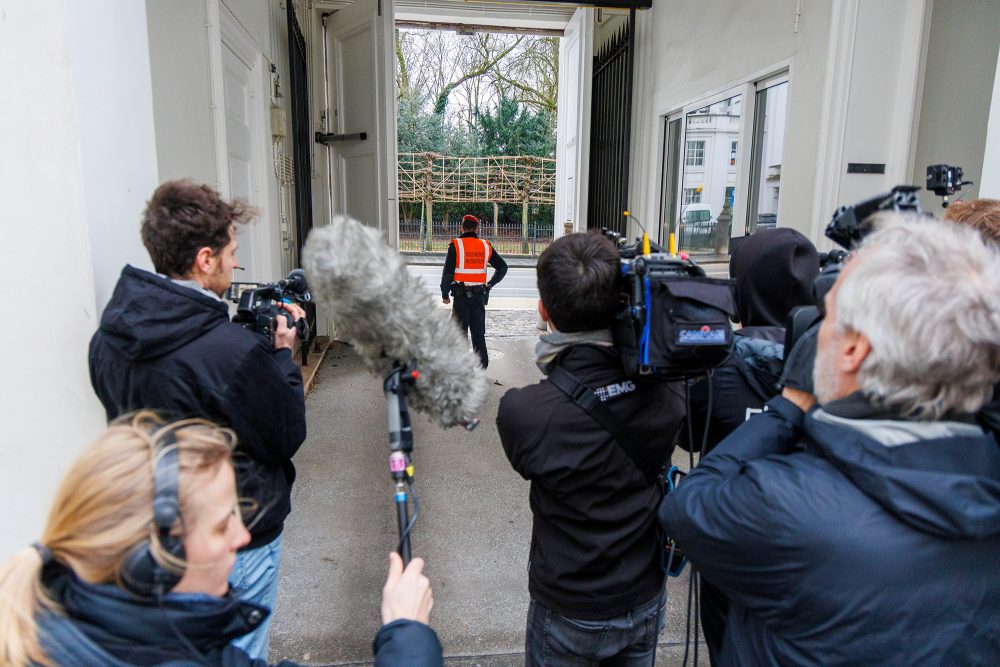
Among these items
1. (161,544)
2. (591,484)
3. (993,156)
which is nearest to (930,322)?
(591,484)

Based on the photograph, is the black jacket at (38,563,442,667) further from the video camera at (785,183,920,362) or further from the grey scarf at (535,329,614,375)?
the video camera at (785,183,920,362)

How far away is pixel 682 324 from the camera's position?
4.31 ft

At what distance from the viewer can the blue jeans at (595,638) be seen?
1605 mm

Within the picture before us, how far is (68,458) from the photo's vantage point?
202 centimetres

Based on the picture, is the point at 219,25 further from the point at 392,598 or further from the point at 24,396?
the point at 392,598

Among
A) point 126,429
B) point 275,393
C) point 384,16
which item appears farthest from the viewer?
point 384,16

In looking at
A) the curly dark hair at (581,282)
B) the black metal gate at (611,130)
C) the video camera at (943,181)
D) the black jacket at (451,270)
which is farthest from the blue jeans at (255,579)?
the black metal gate at (611,130)

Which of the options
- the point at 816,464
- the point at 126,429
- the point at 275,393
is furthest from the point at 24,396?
the point at 816,464

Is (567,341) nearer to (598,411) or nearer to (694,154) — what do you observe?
(598,411)

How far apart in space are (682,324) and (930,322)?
48cm

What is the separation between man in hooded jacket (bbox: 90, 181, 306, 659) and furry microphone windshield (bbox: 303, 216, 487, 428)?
1.62 ft

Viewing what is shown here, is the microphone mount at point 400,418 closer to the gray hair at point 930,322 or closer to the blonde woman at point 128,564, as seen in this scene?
the blonde woman at point 128,564

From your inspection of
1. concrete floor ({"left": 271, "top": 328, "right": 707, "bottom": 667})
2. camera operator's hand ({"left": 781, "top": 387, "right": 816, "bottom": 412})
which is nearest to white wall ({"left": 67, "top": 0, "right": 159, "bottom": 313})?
concrete floor ({"left": 271, "top": 328, "right": 707, "bottom": 667})

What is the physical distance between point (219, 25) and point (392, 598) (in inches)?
167
